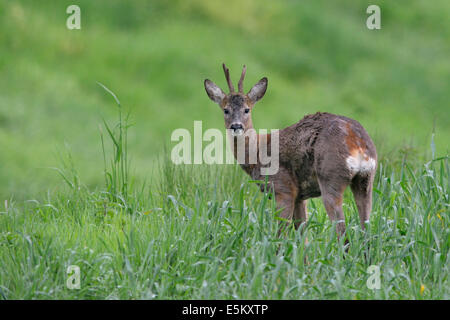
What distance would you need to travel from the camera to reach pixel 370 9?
1938 centimetres

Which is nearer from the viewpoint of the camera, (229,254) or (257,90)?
(229,254)

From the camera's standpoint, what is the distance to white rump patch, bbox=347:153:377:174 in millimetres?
6508

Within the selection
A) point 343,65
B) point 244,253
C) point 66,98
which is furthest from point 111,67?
point 244,253

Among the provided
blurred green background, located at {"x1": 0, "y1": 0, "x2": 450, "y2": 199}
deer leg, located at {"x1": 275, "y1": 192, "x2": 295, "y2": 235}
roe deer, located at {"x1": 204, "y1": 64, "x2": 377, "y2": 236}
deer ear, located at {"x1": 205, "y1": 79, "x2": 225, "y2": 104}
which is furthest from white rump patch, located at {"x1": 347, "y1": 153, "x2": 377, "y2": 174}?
blurred green background, located at {"x1": 0, "y1": 0, "x2": 450, "y2": 199}

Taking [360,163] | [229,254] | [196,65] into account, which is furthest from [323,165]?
[196,65]

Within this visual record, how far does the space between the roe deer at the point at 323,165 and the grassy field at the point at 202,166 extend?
0.56 ft

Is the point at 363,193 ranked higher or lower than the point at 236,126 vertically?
lower

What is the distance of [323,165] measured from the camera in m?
6.65

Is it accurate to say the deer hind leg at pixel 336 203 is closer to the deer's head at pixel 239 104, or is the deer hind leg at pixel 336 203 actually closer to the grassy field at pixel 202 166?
the grassy field at pixel 202 166

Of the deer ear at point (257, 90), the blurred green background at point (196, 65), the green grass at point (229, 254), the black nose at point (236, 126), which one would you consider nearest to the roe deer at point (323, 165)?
the black nose at point (236, 126)

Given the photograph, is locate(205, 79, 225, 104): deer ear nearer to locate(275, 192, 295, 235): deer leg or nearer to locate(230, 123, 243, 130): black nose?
locate(230, 123, 243, 130): black nose

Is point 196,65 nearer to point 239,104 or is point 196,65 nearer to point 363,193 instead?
point 239,104

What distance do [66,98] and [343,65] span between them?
631 cm

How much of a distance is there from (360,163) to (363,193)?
266mm
